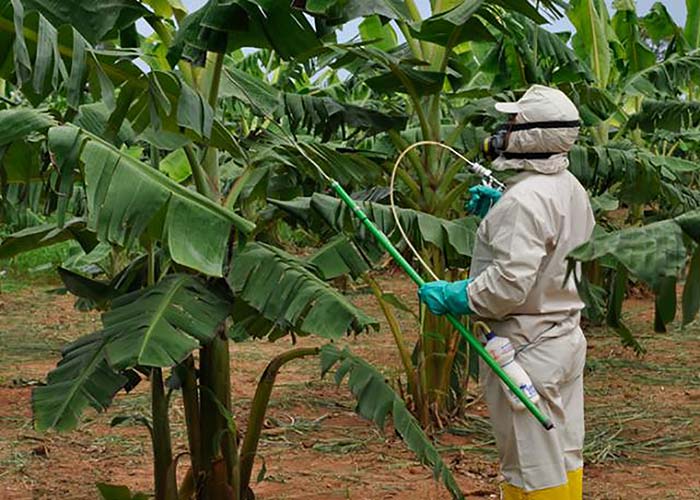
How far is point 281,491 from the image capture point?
5.90 metres

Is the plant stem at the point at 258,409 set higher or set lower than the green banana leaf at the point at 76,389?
lower

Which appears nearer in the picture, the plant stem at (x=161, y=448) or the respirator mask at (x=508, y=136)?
the respirator mask at (x=508, y=136)

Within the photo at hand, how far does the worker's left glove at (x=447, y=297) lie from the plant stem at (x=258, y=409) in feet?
2.50

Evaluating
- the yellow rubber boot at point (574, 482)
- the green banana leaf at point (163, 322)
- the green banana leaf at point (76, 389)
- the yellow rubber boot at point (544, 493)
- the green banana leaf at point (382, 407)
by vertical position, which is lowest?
the yellow rubber boot at point (574, 482)

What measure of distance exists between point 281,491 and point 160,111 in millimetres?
2609

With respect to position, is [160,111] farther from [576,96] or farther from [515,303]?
[576,96]

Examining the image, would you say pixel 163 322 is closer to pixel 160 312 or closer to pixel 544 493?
pixel 160 312

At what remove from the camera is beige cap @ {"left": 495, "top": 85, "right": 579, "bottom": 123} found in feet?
13.7

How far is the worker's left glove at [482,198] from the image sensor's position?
15.4 feet

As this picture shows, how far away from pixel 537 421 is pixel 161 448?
1.60m

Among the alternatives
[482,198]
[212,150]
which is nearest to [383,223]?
[482,198]

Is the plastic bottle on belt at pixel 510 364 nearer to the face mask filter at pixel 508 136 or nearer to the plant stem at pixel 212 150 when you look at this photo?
the face mask filter at pixel 508 136

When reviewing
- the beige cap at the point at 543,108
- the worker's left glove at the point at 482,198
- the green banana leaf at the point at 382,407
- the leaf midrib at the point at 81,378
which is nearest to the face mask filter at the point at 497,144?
the beige cap at the point at 543,108

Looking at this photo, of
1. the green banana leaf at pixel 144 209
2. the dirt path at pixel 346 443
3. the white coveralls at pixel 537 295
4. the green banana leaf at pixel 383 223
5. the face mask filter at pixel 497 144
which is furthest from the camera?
the dirt path at pixel 346 443
